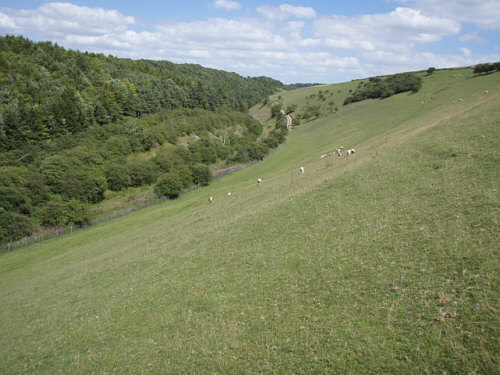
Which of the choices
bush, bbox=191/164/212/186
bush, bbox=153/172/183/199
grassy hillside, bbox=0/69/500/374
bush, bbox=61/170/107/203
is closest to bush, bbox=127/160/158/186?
bush, bbox=61/170/107/203

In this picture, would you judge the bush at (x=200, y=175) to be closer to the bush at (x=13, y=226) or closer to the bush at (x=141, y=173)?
the bush at (x=141, y=173)

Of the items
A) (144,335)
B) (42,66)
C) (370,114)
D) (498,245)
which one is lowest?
(144,335)

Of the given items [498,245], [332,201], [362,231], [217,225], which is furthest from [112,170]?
[498,245]

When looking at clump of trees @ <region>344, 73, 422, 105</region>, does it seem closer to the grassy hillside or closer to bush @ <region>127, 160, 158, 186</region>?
bush @ <region>127, 160, 158, 186</region>

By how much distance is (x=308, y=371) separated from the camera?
9.77 m

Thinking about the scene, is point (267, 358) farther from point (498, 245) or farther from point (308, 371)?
point (498, 245)

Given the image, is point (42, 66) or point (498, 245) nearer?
point (498, 245)

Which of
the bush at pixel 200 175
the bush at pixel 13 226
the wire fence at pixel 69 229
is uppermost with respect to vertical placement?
the bush at pixel 200 175

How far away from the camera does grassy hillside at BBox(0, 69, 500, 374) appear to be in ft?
33.0

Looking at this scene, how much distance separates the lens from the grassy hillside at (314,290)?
10.1 meters

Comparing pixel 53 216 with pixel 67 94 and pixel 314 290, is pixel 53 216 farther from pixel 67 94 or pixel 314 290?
pixel 67 94

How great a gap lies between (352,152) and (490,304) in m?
38.7

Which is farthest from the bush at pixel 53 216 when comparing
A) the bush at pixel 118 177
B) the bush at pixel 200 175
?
the bush at pixel 200 175

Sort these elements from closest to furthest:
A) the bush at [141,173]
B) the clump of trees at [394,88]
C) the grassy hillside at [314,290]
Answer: the grassy hillside at [314,290], the bush at [141,173], the clump of trees at [394,88]
